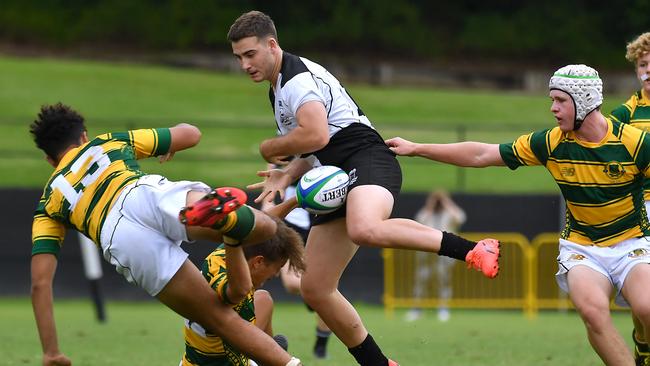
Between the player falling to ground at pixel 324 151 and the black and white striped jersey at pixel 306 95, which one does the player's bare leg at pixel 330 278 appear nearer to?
the player falling to ground at pixel 324 151

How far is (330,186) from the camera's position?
6.96 metres

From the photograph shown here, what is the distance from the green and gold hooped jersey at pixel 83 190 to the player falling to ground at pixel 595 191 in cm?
246

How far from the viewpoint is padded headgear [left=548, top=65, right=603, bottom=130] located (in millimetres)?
6652

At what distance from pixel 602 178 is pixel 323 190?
1.67m

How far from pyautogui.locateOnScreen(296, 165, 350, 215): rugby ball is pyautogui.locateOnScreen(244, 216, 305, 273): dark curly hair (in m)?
0.45

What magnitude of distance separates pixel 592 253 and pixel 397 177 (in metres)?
1.29

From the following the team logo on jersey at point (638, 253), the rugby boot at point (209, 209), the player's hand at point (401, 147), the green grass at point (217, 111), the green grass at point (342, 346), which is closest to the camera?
the rugby boot at point (209, 209)

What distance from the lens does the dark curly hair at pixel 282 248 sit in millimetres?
6488

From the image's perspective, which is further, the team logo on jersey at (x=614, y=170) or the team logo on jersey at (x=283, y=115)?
the team logo on jersey at (x=283, y=115)

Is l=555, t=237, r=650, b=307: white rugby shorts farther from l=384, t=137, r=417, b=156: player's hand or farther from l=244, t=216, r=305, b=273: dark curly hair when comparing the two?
l=244, t=216, r=305, b=273: dark curly hair

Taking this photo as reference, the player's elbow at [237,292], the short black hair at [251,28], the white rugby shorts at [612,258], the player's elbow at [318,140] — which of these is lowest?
the white rugby shorts at [612,258]

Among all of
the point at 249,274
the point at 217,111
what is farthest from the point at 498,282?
the point at 217,111

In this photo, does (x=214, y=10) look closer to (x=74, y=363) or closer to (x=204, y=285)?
(x=74, y=363)

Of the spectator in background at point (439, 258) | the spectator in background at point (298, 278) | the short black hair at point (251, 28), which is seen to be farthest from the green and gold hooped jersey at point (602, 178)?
the spectator in background at point (439, 258)
